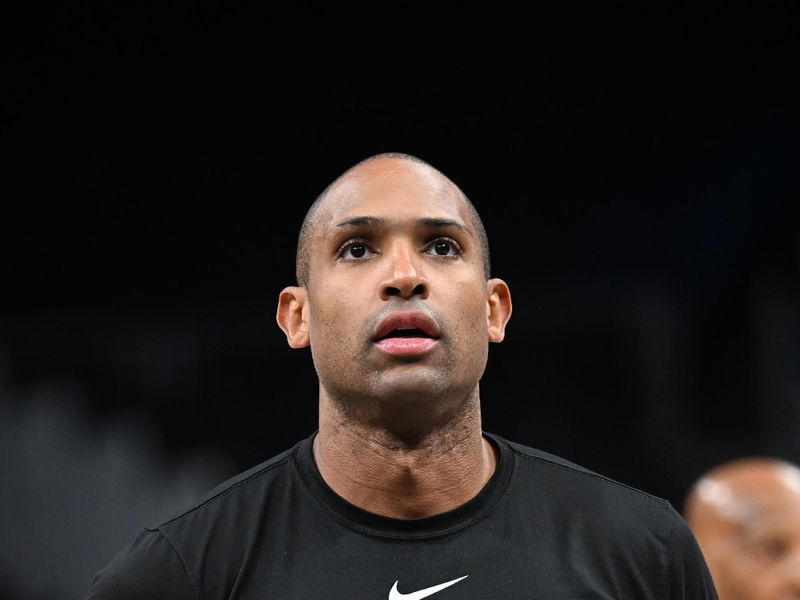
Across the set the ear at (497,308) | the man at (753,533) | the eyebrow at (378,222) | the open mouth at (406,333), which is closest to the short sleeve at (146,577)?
the open mouth at (406,333)

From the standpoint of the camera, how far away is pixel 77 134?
6.84 metres

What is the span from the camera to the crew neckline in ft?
6.40

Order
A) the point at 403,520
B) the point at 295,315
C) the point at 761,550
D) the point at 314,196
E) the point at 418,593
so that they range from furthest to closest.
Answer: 1. the point at 314,196
2. the point at 761,550
3. the point at 295,315
4. the point at 403,520
5. the point at 418,593

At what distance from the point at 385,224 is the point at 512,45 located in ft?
17.4

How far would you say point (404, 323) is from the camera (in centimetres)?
192

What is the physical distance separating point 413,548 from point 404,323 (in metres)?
0.38

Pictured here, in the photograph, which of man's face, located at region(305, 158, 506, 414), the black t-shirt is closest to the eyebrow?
man's face, located at region(305, 158, 506, 414)

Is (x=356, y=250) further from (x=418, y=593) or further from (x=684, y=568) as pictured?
(x=684, y=568)

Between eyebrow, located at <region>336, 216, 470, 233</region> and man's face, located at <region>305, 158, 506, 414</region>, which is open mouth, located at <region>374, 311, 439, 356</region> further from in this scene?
eyebrow, located at <region>336, 216, 470, 233</region>

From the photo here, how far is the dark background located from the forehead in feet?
12.3

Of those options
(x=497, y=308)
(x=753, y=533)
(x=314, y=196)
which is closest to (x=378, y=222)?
(x=497, y=308)

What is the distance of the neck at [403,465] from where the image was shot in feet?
6.53

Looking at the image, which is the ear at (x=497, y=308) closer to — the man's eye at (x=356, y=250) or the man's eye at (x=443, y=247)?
the man's eye at (x=443, y=247)

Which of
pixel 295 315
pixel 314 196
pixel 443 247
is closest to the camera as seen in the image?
pixel 443 247
